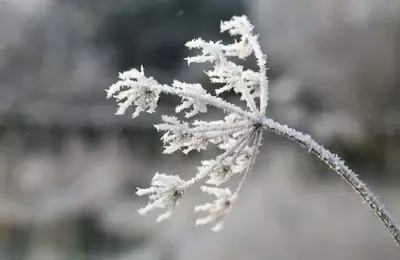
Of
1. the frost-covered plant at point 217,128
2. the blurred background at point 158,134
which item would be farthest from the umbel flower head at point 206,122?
the blurred background at point 158,134

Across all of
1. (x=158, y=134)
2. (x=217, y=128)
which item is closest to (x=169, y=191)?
(x=217, y=128)

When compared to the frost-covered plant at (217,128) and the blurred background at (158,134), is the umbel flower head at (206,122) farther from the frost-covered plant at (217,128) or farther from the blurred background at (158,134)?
the blurred background at (158,134)

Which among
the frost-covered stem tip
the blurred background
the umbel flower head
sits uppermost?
the blurred background

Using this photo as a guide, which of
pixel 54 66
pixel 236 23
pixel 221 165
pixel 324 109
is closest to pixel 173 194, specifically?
pixel 221 165

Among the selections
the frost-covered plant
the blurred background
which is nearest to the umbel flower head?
the frost-covered plant

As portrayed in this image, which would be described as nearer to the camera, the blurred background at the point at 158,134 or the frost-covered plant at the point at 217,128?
the frost-covered plant at the point at 217,128

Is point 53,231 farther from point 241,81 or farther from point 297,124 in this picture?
point 241,81

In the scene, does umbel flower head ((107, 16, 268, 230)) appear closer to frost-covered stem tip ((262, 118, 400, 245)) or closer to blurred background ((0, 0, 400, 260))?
frost-covered stem tip ((262, 118, 400, 245))
